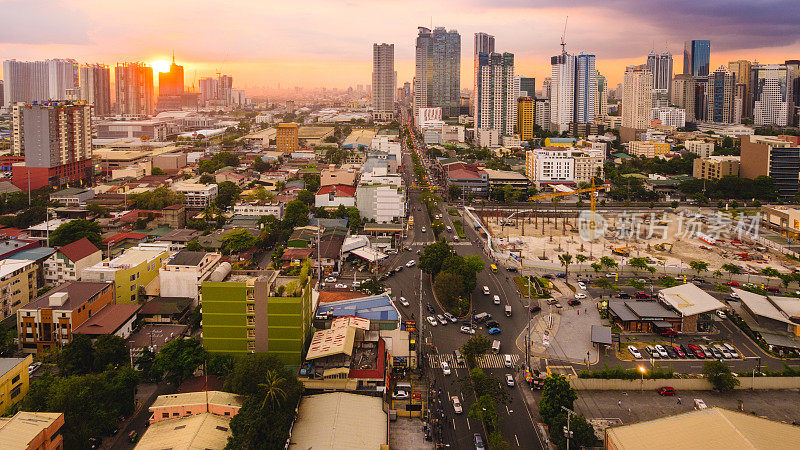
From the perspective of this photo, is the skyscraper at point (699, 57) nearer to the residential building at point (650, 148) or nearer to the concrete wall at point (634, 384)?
the residential building at point (650, 148)

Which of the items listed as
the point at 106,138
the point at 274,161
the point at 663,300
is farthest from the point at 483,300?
the point at 106,138

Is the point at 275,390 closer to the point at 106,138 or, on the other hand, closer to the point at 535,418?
the point at 535,418

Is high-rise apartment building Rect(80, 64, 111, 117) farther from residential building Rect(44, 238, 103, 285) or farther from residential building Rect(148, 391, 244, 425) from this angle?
residential building Rect(148, 391, 244, 425)

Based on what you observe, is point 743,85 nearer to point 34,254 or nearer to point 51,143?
point 51,143

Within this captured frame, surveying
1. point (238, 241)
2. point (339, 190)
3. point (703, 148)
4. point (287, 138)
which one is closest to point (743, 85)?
point (703, 148)

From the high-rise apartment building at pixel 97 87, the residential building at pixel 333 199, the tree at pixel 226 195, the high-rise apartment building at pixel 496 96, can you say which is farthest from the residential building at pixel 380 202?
the high-rise apartment building at pixel 97 87

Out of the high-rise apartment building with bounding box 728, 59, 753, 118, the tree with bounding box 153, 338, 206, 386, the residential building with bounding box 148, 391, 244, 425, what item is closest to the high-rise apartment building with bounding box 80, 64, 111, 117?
the tree with bounding box 153, 338, 206, 386
